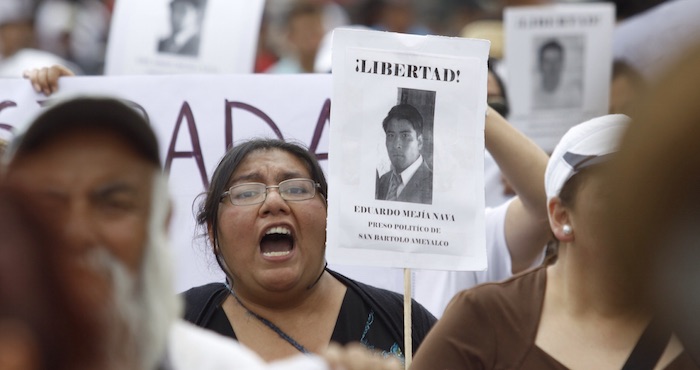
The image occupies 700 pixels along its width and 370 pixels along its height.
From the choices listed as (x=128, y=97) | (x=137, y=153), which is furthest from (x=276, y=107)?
(x=137, y=153)

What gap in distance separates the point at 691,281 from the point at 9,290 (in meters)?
0.58

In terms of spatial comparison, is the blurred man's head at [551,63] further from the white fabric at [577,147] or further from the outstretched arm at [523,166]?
the white fabric at [577,147]

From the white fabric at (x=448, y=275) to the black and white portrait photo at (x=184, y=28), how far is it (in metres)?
1.74

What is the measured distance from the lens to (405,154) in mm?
3207

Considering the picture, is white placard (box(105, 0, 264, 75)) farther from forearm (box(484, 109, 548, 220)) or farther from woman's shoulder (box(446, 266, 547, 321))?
woman's shoulder (box(446, 266, 547, 321))

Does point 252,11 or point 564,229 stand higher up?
point 252,11

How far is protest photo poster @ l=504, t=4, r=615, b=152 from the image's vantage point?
5887 mm

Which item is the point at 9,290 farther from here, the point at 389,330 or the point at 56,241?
the point at 389,330

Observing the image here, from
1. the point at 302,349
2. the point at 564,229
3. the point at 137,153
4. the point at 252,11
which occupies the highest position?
the point at 252,11

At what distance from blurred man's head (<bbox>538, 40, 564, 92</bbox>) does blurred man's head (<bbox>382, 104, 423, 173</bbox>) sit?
290 cm

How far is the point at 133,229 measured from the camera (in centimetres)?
155

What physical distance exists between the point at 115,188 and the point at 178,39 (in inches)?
157

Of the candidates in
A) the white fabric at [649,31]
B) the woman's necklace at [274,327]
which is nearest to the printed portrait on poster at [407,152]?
the woman's necklace at [274,327]

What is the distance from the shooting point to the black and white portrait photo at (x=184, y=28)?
5.49 metres
